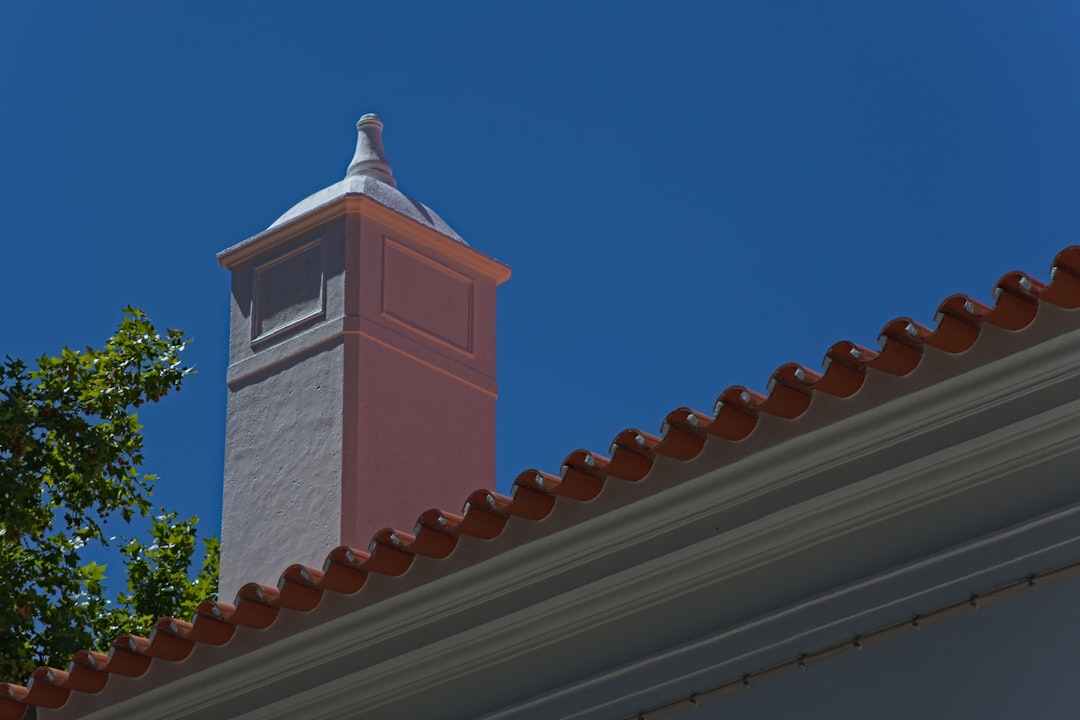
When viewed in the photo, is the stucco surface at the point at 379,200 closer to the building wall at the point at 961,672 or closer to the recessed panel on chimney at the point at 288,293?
the recessed panel on chimney at the point at 288,293

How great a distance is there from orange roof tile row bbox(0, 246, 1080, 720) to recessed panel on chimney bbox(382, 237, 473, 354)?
295 cm

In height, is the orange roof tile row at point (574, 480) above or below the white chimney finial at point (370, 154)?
below

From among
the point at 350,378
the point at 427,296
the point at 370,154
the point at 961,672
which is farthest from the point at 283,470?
the point at 961,672

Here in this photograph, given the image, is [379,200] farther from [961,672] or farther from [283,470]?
[961,672]

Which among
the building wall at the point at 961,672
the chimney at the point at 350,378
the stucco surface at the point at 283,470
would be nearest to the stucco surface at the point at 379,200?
the chimney at the point at 350,378

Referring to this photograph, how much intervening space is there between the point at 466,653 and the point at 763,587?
1158 millimetres

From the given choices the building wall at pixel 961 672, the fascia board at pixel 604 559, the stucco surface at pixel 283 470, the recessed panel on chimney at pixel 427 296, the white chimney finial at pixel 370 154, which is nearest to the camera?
the building wall at pixel 961 672

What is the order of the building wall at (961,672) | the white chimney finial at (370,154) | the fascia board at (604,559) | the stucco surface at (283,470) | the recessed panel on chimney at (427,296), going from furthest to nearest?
the white chimney finial at (370,154) < the recessed panel on chimney at (427,296) < the stucco surface at (283,470) < the fascia board at (604,559) < the building wall at (961,672)

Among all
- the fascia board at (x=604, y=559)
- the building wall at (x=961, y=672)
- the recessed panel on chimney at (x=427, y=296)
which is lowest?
the building wall at (x=961, y=672)

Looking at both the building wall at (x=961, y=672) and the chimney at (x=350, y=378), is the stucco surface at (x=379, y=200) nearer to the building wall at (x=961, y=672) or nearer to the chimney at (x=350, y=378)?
the chimney at (x=350, y=378)

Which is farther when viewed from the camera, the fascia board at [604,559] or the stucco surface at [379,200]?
the stucco surface at [379,200]

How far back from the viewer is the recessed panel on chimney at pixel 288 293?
9594 millimetres

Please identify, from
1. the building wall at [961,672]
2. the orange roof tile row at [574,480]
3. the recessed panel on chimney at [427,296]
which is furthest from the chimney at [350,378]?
the building wall at [961,672]

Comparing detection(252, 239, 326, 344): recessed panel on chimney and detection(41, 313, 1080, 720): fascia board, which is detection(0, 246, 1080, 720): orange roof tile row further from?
detection(252, 239, 326, 344): recessed panel on chimney
